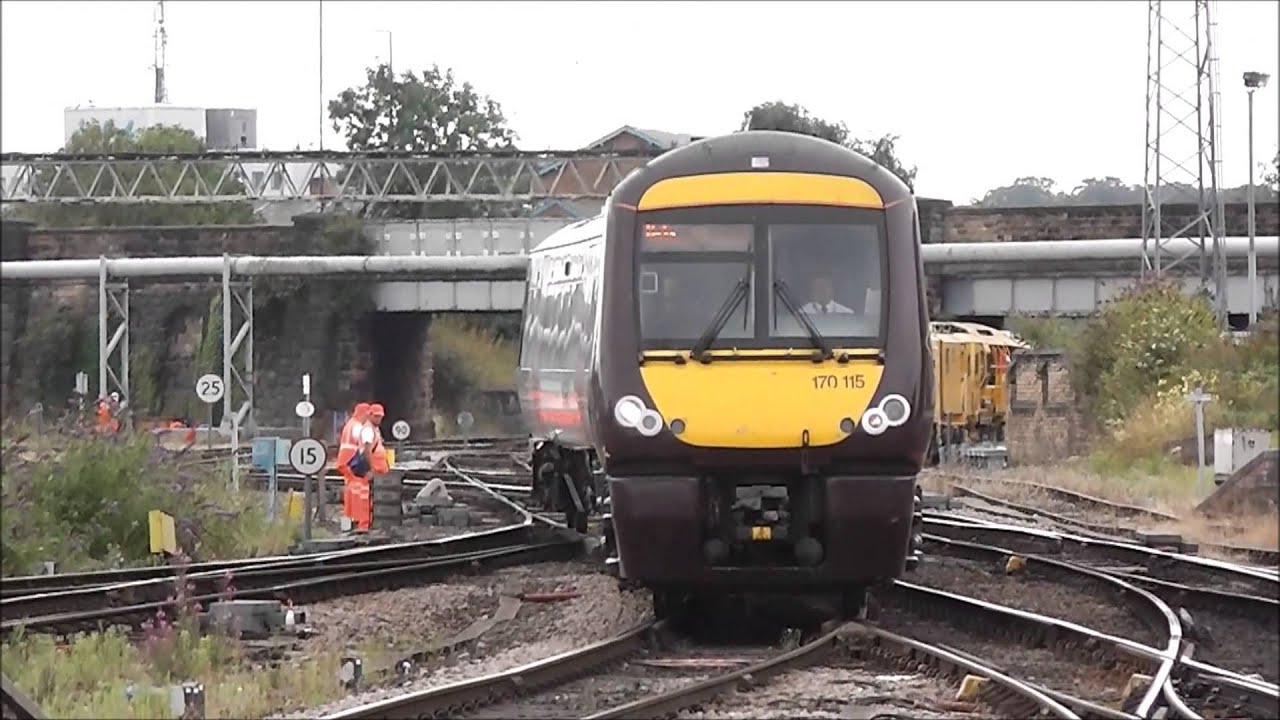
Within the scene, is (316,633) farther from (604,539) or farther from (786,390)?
(786,390)

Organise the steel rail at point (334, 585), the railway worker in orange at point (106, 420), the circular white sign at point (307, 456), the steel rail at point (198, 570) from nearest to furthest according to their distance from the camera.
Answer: the steel rail at point (334, 585)
the steel rail at point (198, 570)
the circular white sign at point (307, 456)
the railway worker in orange at point (106, 420)

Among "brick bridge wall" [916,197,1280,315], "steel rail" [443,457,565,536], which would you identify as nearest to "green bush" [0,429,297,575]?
"steel rail" [443,457,565,536]

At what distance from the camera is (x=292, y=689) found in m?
10.8

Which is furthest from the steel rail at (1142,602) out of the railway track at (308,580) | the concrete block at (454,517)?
the concrete block at (454,517)

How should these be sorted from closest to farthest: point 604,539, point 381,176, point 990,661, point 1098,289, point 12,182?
point 990,661, point 604,539, point 1098,289, point 12,182, point 381,176

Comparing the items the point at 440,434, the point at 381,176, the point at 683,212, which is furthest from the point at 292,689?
the point at 381,176

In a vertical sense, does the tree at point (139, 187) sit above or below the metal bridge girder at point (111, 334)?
above

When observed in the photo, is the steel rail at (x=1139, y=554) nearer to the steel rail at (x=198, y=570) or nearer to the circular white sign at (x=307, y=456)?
the steel rail at (x=198, y=570)

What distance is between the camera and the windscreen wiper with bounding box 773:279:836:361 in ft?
40.2

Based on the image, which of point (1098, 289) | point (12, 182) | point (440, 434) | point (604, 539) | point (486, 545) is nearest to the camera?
point (604, 539)

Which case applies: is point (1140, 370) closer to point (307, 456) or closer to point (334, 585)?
point (307, 456)

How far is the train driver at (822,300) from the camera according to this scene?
12484 millimetres

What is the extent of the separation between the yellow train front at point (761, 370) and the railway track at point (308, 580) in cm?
324

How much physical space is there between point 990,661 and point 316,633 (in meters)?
4.21
